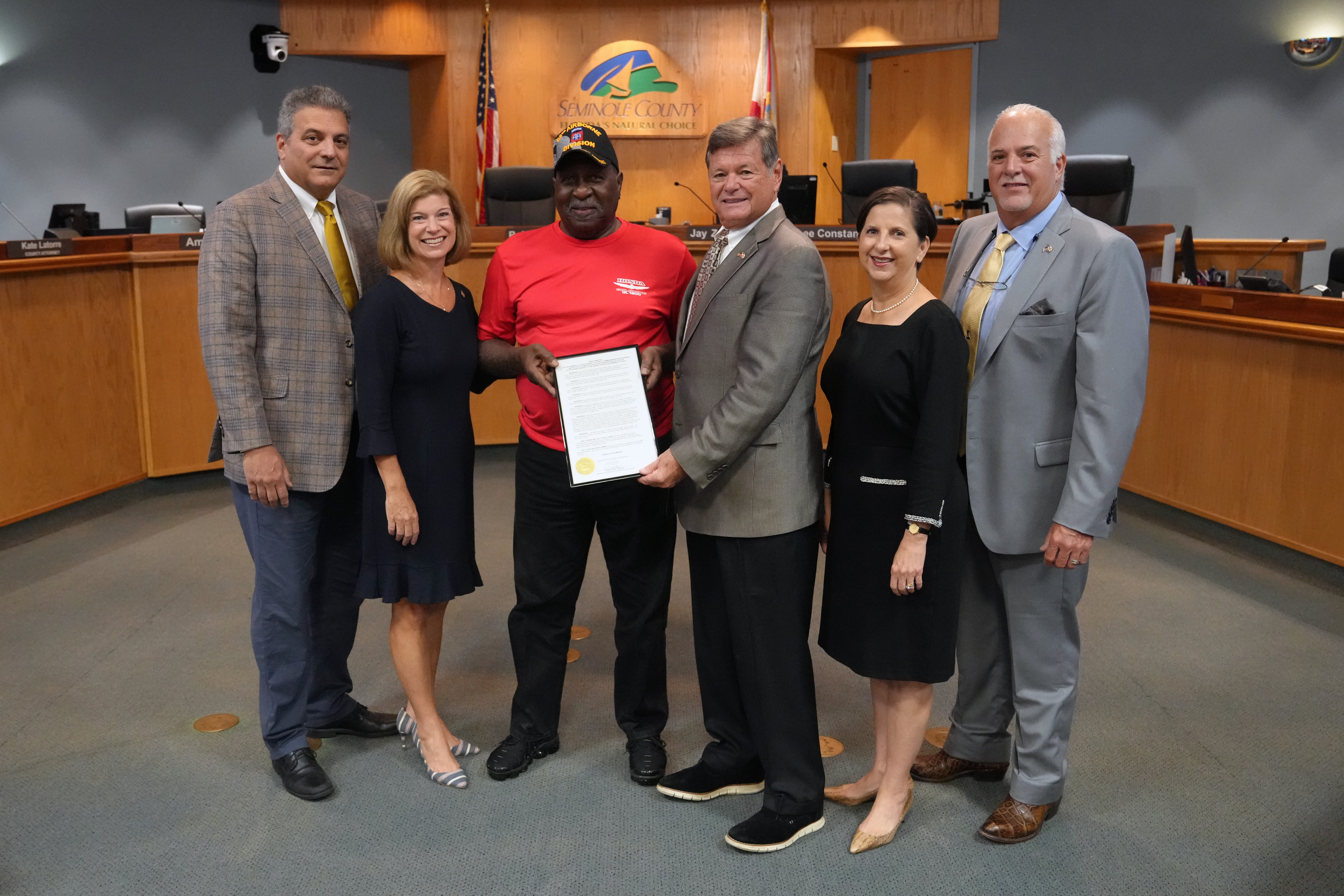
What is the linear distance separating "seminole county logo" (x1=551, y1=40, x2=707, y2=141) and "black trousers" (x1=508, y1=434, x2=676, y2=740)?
7.22m

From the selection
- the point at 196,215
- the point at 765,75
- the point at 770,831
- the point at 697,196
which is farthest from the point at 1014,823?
the point at 765,75

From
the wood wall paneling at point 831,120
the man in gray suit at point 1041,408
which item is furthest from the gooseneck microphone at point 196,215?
the man in gray suit at point 1041,408

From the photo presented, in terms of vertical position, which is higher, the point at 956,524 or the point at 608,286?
the point at 608,286

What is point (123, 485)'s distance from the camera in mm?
5430

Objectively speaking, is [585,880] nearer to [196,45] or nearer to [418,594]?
[418,594]

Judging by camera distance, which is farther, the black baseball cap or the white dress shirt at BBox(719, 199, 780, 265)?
the black baseball cap

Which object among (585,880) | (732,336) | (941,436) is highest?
(732,336)

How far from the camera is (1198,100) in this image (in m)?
9.12

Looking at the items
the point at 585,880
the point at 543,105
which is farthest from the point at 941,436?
the point at 543,105

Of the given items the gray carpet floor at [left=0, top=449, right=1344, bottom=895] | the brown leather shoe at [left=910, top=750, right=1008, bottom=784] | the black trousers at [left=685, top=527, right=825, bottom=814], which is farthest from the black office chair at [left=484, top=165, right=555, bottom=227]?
the brown leather shoe at [left=910, top=750, right=1008, bottom=784]

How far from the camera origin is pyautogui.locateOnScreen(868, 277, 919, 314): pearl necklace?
221 cm

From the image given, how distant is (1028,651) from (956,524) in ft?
1.29

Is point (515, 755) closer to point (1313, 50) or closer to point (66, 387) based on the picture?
point (66, 387)

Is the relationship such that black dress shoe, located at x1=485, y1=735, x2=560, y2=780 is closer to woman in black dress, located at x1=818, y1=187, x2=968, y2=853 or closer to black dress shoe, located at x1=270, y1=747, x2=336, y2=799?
black dress shoe, located at x1=270, y1=747, x2=336, y2=799
